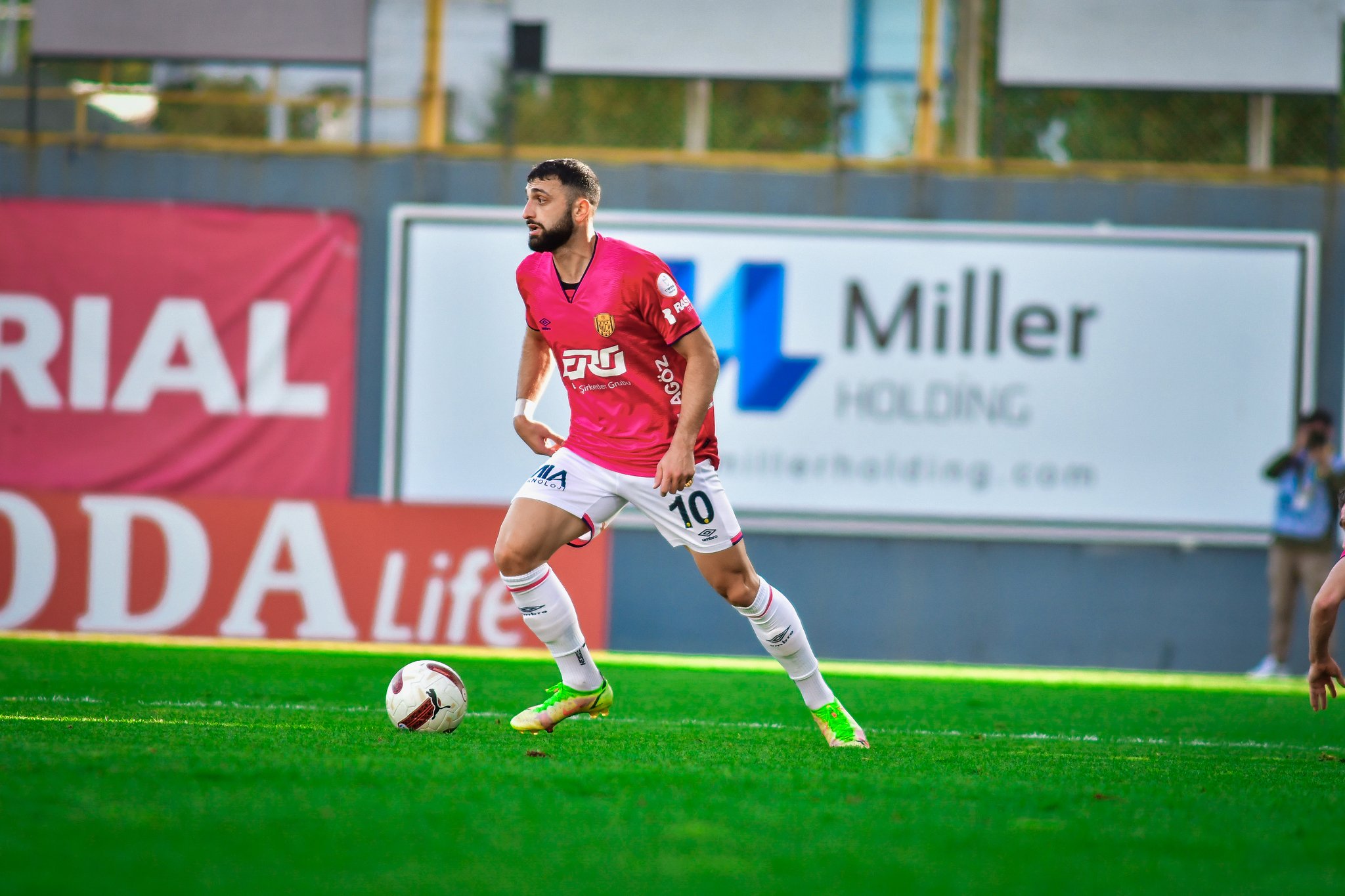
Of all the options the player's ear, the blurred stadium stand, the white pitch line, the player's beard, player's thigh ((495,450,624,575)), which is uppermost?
the blurred stadium stand

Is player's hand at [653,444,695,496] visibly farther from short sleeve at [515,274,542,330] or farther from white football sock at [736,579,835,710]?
short sleeve at [515,274,542,330]

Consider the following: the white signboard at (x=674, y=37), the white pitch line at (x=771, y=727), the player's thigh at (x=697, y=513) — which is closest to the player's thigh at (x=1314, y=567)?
the white pitch line at (x=771, y=727)

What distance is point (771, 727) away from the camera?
6891mm

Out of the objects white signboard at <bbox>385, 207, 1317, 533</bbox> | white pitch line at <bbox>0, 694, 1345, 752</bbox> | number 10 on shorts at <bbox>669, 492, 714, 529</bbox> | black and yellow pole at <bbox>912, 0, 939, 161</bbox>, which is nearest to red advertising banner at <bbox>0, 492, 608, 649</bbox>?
white signboard at <bbox>385, 207, 1317, 533</bbox>

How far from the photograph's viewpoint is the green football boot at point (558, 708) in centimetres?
600

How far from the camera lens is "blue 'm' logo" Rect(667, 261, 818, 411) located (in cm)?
A: 1302

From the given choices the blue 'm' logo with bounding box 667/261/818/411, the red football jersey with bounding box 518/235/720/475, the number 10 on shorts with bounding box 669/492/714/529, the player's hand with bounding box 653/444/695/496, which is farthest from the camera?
the blue 'm' logo with bounding box 667/261/818/411

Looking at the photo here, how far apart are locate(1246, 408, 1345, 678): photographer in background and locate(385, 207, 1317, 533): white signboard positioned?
81cm

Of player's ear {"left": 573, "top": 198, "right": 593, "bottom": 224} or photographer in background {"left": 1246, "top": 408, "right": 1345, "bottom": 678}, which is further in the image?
photographer in background {"left": 1246, "top": 408, "right": 1345, "bottom": 678}

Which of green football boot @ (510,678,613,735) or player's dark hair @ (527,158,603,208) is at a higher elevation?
player's dark hair @ (527,158,603,208)

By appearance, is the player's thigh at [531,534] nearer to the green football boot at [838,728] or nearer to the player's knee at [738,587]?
the player's knee at [738,587]

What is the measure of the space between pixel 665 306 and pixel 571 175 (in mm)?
658

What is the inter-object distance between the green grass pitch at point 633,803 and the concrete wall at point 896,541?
5.32 meters

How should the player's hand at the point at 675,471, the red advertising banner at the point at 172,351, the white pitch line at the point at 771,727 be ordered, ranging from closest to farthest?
1. the player's hand at the point at 675,471
2. the white pitch line at the point at 771,727
3. the red advertising banner at the point at 172,351
